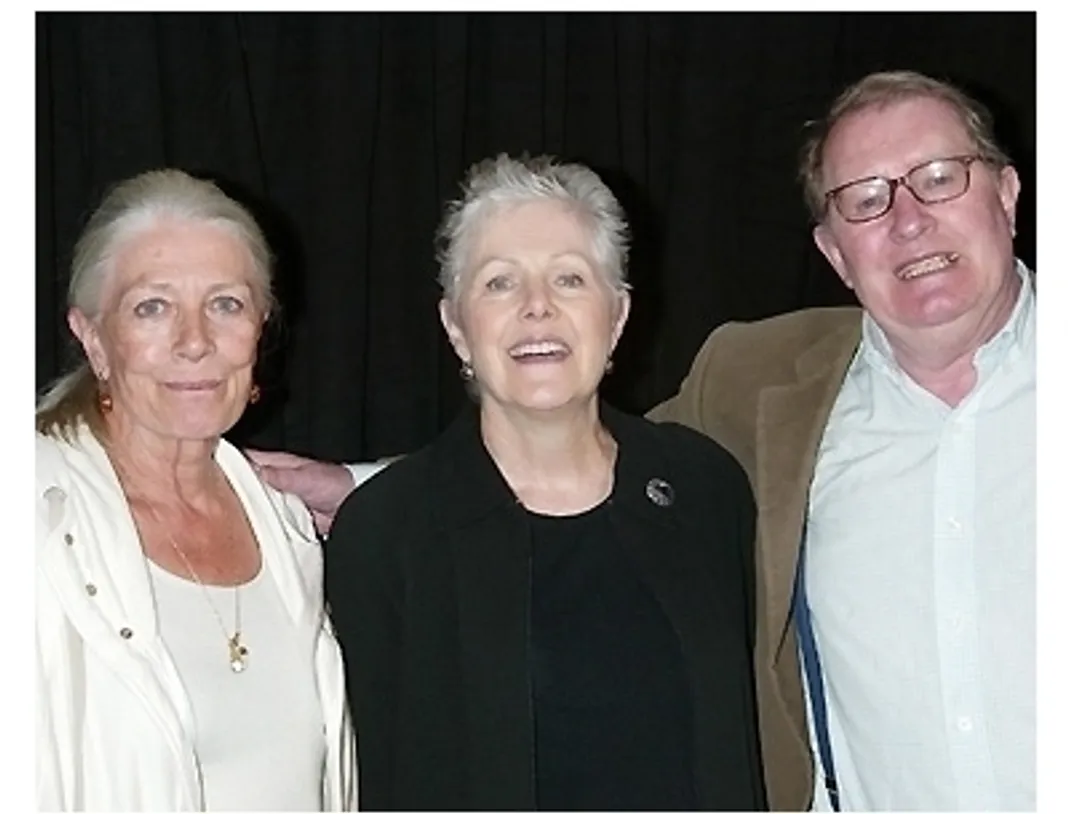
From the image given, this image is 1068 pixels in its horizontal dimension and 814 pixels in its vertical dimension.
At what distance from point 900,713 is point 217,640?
87 cm

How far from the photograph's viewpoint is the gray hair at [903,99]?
180 cm

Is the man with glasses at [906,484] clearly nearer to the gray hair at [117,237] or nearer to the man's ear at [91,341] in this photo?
the gray hair at [117,237]

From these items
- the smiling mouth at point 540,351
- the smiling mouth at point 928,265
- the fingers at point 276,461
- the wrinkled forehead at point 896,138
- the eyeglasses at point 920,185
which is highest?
the wrinkled forehead at point 896,138

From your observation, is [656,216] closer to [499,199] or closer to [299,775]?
[499,199]

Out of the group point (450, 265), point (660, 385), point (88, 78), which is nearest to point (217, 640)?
point (450, 265)

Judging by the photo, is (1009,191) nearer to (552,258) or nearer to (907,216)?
(907,216)

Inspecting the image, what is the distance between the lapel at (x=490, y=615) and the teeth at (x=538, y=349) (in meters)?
0.17

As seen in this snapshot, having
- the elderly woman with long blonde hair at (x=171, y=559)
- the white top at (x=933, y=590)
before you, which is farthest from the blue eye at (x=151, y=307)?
the white top at (x=933, y=590)

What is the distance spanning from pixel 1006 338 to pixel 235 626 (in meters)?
1.07

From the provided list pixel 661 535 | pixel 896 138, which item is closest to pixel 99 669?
pixel 661 535

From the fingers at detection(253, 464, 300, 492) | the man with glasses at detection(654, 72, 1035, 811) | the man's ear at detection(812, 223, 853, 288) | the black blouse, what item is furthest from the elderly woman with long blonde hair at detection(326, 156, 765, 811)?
the man's ear at detection(812, 223, 853, 288)

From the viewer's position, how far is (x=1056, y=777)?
161 cm

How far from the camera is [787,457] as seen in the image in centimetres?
181
